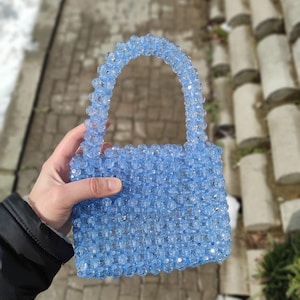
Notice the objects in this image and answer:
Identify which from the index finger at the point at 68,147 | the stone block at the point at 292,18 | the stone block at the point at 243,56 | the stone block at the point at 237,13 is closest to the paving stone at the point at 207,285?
the index finger at the point at 68,147

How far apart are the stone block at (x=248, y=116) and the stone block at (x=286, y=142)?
141 mm

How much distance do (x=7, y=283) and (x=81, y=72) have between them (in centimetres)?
310

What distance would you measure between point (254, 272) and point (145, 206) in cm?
164

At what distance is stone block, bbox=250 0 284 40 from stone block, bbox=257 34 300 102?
0.10 m

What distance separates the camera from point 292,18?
145 inches

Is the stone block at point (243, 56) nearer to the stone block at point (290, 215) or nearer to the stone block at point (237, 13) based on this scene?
the stone block at point (237, 13)

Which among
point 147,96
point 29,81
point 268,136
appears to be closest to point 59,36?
point 29,81

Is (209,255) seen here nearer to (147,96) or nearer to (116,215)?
(116,215)

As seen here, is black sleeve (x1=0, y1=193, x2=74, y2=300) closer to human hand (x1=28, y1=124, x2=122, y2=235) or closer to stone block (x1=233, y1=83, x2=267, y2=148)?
A: human hand (x1=28, y1=124, x2=122, y2=235)

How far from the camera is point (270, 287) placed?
2982 millimetres

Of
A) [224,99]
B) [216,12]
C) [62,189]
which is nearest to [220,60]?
[224,99]

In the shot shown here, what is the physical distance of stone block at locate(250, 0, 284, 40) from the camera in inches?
159

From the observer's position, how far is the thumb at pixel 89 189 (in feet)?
5.62

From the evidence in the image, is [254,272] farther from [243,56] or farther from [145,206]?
[243,56]
